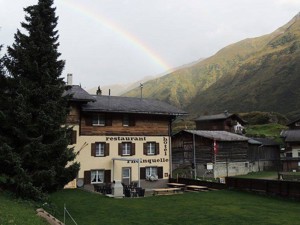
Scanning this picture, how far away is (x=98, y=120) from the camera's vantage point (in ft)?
113

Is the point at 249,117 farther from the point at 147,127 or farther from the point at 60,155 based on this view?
the point at 60,155

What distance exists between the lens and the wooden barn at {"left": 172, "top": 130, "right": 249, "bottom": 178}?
4947 cm

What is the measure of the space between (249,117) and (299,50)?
9974 cm

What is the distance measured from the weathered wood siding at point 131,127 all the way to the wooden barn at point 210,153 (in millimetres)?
11352

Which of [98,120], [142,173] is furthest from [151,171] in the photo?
[98,120]

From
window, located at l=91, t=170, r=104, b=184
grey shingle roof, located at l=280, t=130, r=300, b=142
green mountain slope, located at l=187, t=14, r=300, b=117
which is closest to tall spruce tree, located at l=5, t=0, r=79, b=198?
window, located at l=91, t=170, r=104, b=184

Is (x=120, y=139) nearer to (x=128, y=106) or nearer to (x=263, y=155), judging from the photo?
(x=128, y=106)

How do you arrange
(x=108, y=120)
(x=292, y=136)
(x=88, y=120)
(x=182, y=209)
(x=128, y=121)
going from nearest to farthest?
(x=182, y=209) < (x=88, y=120) < (x=108, y=120) < (x=128, y=121) < (x=292, y=136)

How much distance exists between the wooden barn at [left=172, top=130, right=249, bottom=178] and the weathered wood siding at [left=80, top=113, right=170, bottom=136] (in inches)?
447

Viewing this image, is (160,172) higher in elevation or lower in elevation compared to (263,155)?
lower

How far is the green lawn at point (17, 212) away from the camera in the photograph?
13.0 m

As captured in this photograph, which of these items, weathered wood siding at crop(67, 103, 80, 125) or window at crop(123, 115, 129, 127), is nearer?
weathered wood siding at crop(67, 103, 80, 125)

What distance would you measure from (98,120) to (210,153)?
21.8 metres

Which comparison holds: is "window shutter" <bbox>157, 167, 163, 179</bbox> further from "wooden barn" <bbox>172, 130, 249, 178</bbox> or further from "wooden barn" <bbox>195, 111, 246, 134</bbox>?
"wooden barn" <bbox>195, 111, 246, 134</bbox>
